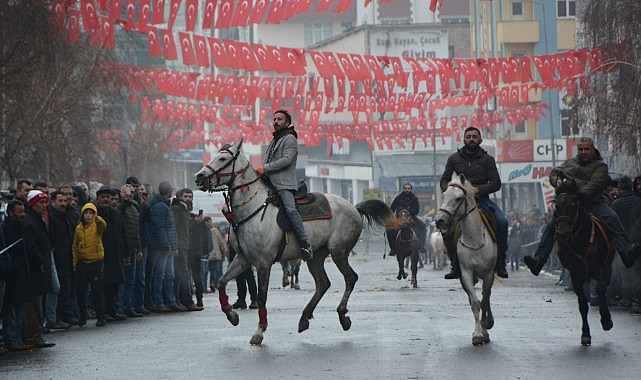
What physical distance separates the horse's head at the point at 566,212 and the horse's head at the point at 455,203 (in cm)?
94

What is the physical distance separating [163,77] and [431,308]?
18374mm

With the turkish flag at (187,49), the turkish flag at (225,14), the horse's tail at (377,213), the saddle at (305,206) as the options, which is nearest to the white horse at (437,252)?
the turkish flag at (187,49)

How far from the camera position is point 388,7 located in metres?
105

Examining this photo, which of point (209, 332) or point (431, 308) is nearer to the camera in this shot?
point (209, 332)

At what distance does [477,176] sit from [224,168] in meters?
2.83

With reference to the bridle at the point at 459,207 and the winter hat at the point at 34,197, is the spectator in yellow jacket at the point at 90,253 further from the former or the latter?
the bridle at the point at 459,207

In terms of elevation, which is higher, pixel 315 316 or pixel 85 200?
pixel 85 200

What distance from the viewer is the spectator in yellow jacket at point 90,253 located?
65.3 feet

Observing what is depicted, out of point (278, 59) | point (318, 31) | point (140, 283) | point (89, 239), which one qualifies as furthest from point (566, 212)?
point (318, 31)

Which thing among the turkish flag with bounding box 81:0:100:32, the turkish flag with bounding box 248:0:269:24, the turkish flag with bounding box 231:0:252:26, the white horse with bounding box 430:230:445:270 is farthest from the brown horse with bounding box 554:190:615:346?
the white horse with bounding box 430:230:445:270

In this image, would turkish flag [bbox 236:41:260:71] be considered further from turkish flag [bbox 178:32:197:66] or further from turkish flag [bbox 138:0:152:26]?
turkish flag [bbox 138:0:152:26]

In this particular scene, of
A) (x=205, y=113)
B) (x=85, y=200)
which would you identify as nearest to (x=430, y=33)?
(x=205, y=113)

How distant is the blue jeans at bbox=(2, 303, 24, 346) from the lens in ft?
54.5

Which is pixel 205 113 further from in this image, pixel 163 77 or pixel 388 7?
pixel 388 7
